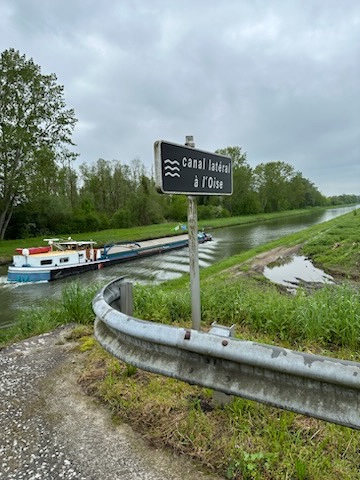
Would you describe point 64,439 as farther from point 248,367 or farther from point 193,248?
point 193,248

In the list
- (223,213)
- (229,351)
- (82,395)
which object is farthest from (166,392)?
(223,213)

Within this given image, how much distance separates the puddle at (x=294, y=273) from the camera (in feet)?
35.2

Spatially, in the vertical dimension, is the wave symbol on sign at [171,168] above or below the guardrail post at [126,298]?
above

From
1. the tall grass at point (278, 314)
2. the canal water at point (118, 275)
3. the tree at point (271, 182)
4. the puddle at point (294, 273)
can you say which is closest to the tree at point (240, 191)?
the tree at point (271, 182)

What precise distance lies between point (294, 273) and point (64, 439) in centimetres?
1171

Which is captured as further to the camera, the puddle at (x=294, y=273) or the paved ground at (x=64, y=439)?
the puddle at (x=294, y=273)

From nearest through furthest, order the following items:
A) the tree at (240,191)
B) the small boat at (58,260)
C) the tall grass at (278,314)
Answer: the tall grass at (278,314), the small boat at (58,260), the tree at (240,191)

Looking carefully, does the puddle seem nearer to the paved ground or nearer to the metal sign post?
the metal sign post

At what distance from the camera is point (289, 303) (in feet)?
13.1

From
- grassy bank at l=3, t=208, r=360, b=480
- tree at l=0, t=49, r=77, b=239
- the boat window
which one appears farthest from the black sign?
tree at l=0, t=49, r=77, b=239

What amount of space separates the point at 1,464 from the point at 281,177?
75.3m

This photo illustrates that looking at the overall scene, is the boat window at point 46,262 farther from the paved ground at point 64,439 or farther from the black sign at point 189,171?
the black sign at point 189,171

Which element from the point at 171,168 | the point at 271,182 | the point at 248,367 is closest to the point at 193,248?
the point at 171,168

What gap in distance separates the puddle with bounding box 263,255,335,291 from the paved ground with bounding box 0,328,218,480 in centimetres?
813
